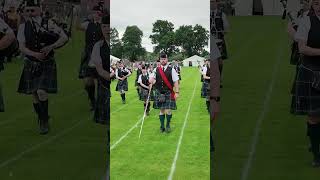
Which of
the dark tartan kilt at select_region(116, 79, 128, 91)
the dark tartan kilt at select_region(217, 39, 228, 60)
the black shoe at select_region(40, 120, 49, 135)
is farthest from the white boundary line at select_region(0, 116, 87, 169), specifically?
the dark tartan kilt at select_region(116, 79, 128, 91)

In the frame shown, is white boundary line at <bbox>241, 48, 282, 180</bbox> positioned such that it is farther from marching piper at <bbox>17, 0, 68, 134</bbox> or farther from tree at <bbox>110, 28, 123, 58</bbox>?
marching piper at <bbox>17, 0, 68, 134</bbox>

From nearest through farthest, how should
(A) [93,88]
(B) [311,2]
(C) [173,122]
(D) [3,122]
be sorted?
(B) [311,2] < (A) [93,88] < (D) [3,122] < (C) [173,122]

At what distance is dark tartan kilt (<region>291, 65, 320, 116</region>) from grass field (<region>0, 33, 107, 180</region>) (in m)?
2.22

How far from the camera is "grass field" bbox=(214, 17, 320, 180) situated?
5543 mm

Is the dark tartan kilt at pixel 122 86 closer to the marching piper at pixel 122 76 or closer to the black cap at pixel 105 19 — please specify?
the marching piper at pixel 122 76

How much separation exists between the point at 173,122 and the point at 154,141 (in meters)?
1.60

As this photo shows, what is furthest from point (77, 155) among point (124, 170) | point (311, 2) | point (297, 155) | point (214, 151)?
point (311, 2)

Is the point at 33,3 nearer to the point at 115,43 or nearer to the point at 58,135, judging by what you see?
the point at 115,43

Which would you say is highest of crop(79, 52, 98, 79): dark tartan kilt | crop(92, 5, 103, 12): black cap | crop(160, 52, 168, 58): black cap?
crop(92, 5, 103, 12): black cap

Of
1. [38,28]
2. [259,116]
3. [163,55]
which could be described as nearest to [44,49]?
[38,28]

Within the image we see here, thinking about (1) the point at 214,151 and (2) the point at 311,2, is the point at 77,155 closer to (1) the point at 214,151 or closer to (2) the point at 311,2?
(1) the point at 214,151

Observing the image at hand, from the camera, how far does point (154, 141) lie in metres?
7.48

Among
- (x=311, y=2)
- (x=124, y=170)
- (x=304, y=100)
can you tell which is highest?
(x=311, y=2)

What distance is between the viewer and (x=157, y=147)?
6.84 meters
